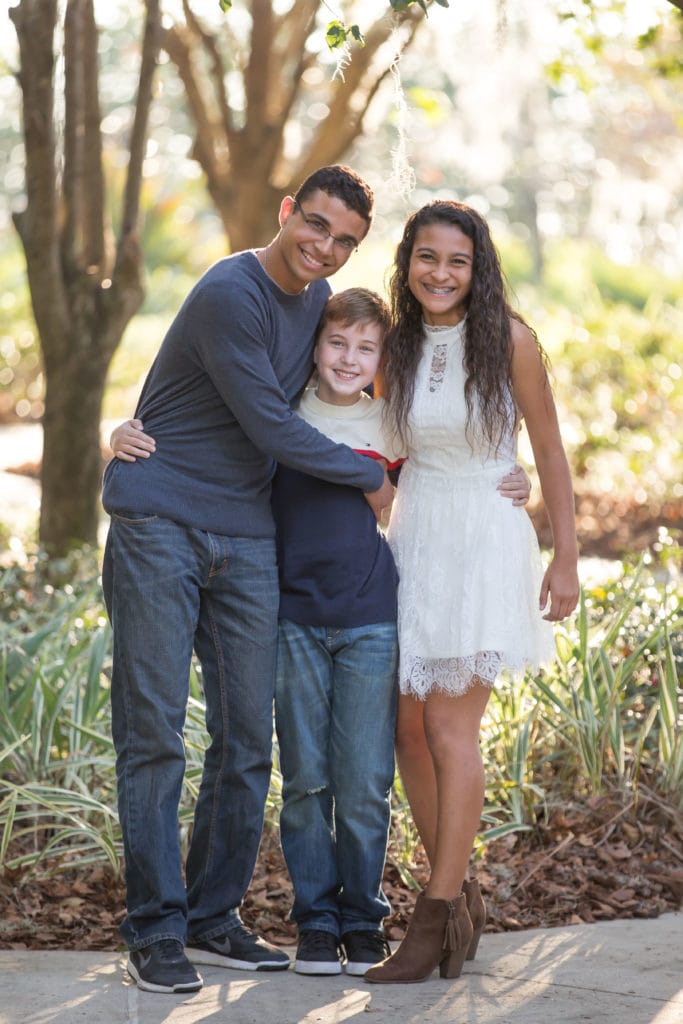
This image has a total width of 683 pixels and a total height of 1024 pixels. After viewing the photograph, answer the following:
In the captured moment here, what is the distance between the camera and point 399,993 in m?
3.13

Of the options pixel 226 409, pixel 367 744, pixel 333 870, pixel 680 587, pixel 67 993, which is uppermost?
pixel 226 409

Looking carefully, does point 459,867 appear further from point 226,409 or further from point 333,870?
point 226,409

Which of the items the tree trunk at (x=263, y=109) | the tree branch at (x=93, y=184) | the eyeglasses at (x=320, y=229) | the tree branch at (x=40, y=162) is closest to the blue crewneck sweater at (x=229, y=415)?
the eyeglasses at (x=320, y=229)

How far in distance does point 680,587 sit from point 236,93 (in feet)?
37.8

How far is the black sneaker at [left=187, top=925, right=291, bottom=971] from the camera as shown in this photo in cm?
333

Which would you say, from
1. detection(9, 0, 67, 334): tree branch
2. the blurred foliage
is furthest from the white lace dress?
detection(9, 0, 67, 334): tree branch

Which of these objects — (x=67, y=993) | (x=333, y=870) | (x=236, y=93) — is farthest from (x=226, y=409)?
(x=236, y=93)

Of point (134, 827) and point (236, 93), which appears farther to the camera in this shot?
point (236, 93)

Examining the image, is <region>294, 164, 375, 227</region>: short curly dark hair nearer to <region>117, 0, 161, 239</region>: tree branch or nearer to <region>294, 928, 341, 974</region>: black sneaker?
<region>294, 928, 341, 974</region>: black sneaker

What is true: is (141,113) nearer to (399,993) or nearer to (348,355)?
(348,355)

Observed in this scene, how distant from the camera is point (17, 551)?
21.6 ft

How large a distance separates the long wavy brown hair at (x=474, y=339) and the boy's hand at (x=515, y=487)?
0.08 metres

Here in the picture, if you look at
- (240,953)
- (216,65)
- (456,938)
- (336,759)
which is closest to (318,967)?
(240,953)

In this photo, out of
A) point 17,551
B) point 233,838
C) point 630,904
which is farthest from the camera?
point 17,551
